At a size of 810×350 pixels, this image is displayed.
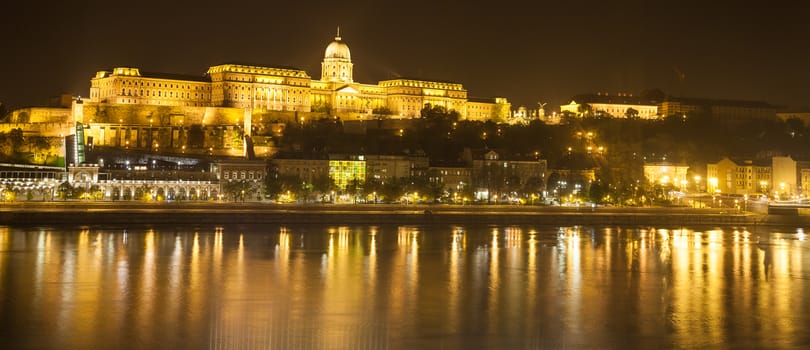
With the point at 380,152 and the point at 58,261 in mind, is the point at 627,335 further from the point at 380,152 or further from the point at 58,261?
the point at 380,152

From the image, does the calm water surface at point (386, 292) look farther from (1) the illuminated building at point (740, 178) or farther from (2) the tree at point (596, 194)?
(1) the illuminated building at point (740, 178)

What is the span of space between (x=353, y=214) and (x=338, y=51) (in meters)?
31.6

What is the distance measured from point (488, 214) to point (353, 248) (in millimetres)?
11397

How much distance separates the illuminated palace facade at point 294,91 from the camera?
5181 centimetres

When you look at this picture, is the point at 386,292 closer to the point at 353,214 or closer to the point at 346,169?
the point at 353,214

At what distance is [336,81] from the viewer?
6144cm

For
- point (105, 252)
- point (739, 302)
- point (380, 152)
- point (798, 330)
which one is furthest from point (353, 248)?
point (380, 152)

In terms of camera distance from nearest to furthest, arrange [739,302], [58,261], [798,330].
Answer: [798,330], [739,302], [58,261]

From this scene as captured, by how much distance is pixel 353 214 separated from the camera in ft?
111

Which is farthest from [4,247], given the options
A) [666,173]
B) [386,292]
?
[666,173]

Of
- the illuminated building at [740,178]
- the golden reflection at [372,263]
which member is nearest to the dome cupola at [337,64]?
the illuminated building at [740,178]

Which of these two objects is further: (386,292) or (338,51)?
(338,51)

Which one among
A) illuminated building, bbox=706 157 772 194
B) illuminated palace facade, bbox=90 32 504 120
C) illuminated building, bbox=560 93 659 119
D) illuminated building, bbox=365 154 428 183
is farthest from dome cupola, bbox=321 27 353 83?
illuminated building, bbox=706 157 772 194

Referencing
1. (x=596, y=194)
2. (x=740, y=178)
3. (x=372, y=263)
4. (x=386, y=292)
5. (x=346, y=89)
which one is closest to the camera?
(x=386, y=292)
